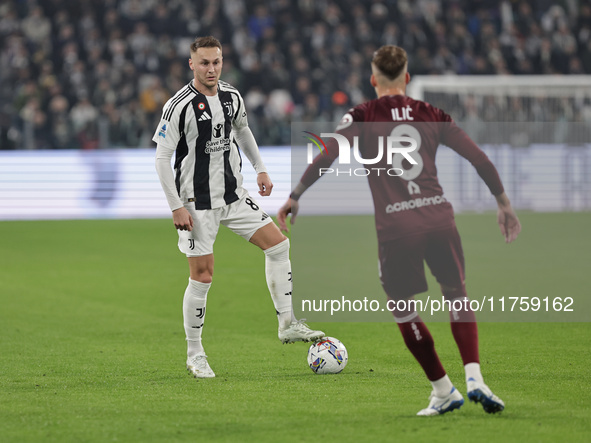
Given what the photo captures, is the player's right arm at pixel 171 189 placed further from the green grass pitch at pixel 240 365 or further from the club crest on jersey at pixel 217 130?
the green grass pitch at pixel 240 365

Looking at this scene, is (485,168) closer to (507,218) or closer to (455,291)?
(507,218)

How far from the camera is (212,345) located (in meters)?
7.56

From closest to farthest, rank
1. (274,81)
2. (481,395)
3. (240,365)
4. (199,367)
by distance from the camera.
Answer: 1. (481,395)
2. (199,367)
3. (240,365)
4. (274,81)

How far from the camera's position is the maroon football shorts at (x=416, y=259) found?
482 centimetres

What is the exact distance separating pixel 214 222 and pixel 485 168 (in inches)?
87.0

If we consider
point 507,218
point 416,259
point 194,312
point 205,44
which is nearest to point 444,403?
point 416,259

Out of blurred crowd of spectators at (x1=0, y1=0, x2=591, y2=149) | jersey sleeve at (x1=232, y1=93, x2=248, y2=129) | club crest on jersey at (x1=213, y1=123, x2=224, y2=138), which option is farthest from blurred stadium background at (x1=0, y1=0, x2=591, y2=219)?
club crest on jersey at (x1=213, y1=123, x2=224, y2=138)

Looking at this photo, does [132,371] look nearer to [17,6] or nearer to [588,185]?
[588,185]

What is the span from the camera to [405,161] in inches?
192

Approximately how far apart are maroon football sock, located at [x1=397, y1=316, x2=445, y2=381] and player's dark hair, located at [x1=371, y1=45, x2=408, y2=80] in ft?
4.19

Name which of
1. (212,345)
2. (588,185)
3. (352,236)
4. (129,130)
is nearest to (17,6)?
(129,130)

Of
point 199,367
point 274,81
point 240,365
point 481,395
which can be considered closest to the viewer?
point 481,395

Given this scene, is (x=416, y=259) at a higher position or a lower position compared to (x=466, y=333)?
higher

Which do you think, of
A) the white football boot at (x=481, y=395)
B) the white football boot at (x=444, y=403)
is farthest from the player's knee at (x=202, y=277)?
the white football boot at (x=481, y=395)
